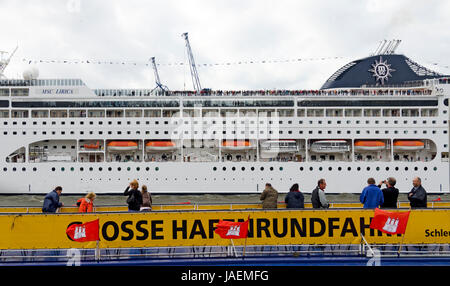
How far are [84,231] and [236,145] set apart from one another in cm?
2169

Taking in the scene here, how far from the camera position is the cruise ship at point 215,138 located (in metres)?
27.0

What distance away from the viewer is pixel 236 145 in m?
28.2

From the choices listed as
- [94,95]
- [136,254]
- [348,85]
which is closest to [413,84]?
[348,85]

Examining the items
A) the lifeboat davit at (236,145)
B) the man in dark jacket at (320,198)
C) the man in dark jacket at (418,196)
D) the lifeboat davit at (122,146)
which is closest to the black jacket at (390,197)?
the man in dark jacket at (418,196)

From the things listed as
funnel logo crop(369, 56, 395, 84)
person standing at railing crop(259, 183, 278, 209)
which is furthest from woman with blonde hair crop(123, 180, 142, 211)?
funnel logo crop(369, 56, 395, 84)

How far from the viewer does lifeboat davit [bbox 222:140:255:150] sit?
28.1 meters

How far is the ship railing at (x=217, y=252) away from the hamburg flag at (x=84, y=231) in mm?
197

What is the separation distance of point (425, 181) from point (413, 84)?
829 cm

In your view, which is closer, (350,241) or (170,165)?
(350,241)

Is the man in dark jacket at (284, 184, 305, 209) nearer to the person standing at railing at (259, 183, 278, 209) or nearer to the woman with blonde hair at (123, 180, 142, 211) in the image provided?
the person standing at railing at (259, 183, 278, 209)

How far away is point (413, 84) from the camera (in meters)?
32.2

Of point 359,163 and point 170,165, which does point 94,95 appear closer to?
point 170,165

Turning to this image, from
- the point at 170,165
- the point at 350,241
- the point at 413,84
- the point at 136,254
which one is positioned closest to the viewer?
the point at 136,254
